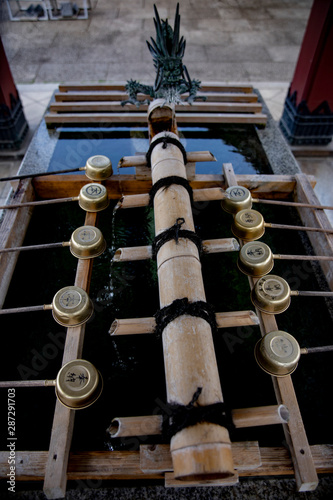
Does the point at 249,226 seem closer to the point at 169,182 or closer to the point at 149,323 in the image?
the point at 169,182

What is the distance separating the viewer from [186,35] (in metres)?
9.71

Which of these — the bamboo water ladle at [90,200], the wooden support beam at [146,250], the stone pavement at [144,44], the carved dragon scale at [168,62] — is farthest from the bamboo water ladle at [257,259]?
the stone pavement at [144,44]

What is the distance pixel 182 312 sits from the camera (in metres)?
2.11

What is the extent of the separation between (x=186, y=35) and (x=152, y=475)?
10761 mm

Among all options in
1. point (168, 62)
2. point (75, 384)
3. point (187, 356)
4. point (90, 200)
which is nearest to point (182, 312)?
point (187, 356)

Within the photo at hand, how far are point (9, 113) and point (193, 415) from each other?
5820mm

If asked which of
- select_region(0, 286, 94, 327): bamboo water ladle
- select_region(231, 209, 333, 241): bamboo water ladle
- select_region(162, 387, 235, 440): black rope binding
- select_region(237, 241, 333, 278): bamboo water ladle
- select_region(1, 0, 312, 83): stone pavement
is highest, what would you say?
select_region(1, 0, 312, 83): stone pavement

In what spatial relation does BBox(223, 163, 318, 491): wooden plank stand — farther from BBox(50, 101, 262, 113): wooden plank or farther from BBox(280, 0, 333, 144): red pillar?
BBox(280, 0, 333, 144): red pillar

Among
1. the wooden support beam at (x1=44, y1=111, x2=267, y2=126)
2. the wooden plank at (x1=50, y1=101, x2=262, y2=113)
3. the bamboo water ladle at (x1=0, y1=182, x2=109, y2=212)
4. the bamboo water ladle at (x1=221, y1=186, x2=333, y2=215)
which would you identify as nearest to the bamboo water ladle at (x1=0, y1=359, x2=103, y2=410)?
the bamboo water ladle at (x1=0, y1=182, x2=109, y2=212)

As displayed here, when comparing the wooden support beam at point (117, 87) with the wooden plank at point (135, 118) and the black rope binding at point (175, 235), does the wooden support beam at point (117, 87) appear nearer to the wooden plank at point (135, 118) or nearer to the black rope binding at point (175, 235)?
the wooden plank at point (135, 118)

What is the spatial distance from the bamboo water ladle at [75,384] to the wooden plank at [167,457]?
0.53m

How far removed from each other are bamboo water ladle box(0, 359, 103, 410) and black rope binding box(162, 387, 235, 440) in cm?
70

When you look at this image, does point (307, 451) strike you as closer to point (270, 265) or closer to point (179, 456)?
point (179, 456)

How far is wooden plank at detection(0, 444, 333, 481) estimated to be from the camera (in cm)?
206
